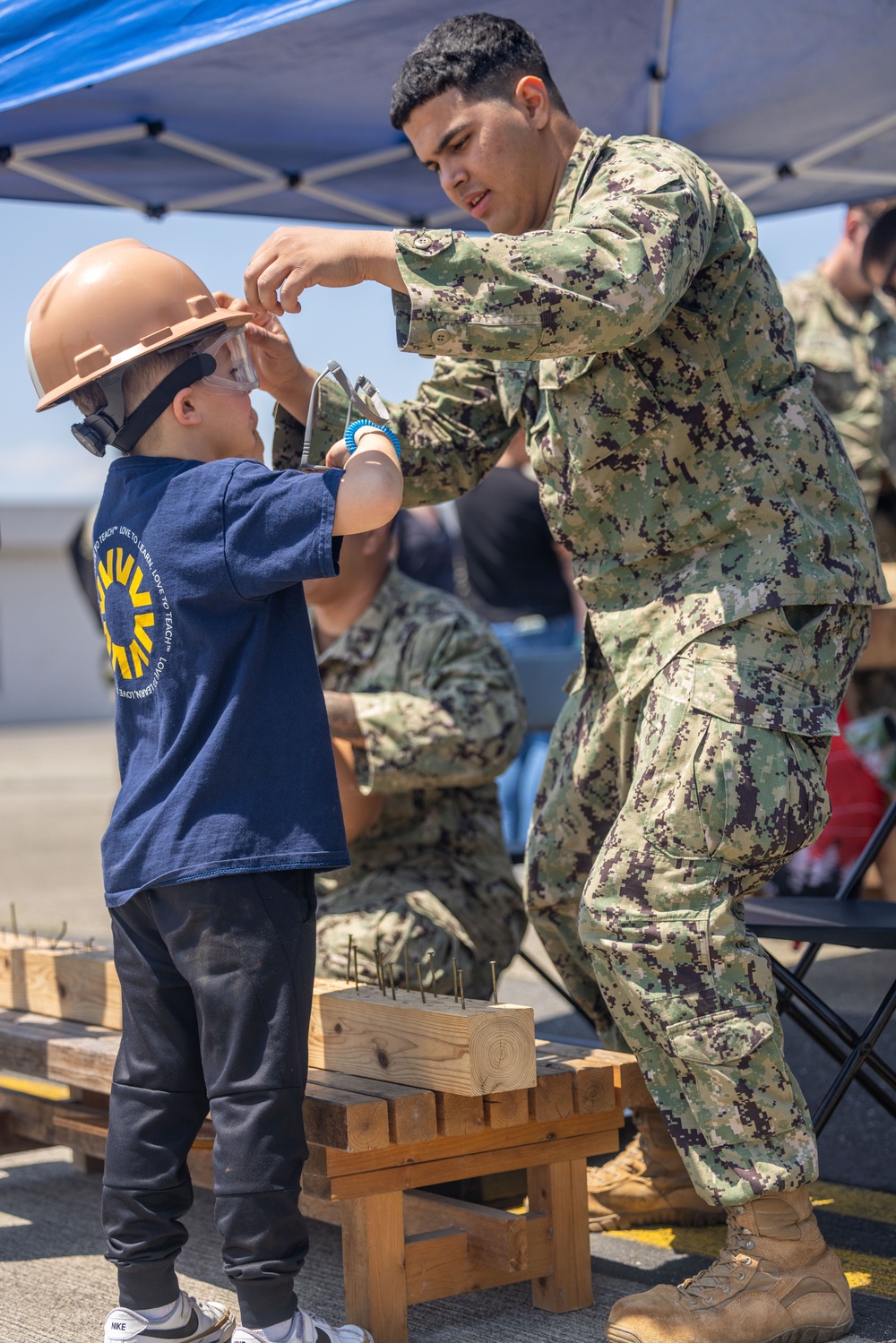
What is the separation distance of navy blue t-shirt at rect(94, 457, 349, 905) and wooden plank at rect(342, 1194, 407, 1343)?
0.63 m

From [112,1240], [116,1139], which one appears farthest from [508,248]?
[112,1240]

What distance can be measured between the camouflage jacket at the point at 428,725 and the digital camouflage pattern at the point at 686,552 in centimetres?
77

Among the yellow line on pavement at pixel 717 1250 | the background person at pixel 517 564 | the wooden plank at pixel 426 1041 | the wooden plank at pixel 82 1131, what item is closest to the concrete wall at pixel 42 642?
the background person at pixel 517 564

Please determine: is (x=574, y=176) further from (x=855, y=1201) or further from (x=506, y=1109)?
(x=855, y=1201)

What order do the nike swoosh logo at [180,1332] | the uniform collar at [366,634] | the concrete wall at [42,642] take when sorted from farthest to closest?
Result: 1. the concrete wall at [42,642]
2. the uniform collar at [366,634]
3. the nike swoosh logo at [180,1332]

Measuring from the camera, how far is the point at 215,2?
10.2ft

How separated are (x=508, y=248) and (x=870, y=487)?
4.18m

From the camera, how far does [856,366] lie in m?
6.13

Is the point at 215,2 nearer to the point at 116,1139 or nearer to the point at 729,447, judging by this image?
the point at 729,447

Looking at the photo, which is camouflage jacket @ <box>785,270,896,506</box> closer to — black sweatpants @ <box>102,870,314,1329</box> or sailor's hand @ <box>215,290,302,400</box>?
sailor's hand @ <box>215,290,302,400</box>

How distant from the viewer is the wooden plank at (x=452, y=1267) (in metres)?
2.60

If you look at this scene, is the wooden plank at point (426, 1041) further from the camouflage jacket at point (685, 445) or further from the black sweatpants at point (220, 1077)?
the camouflage jacket at point (685, 445)

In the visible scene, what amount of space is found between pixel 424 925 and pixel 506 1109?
3.48 ft

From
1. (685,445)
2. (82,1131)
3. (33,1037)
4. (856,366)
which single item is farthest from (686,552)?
(856,366)
